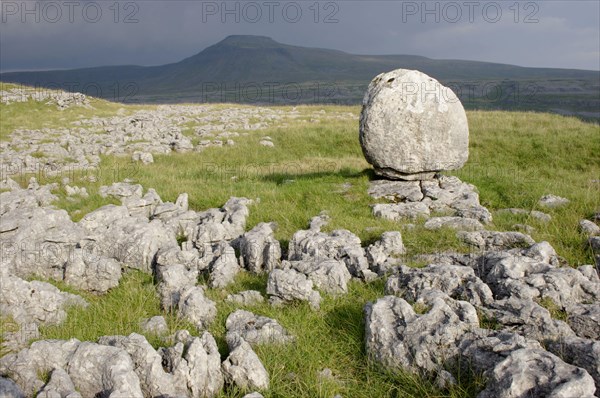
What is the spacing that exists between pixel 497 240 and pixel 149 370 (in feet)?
23.1

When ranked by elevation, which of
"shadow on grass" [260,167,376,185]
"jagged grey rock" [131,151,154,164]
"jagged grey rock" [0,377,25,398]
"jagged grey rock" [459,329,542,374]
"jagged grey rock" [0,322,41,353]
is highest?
"jagged grey rock" [131,151,154,164]

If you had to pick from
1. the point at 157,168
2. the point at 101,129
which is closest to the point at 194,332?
the point at 157,168

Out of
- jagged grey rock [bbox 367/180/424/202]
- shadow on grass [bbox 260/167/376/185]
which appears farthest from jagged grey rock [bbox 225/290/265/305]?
shadow on grass [bbox 260/167/376/185]

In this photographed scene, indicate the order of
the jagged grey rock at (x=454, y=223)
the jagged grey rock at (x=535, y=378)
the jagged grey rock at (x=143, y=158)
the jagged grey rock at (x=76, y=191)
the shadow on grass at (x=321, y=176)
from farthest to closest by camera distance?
1. the jagged grey rock at (x=143, y=158)
2. the shadow on grass at (x=321, y=176)
3. the jagged grey rock at (x=76, y=191)
4. the jagged grey rock at (x=454, y=223)
5. the jagged grey rock at (x=535, y=378)

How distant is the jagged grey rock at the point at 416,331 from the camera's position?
16.0 ft

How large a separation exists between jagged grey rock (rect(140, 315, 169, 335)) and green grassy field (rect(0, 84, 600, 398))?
139 millimetres

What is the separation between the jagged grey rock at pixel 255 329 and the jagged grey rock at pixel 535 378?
2.54 m

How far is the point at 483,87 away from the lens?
12888cm

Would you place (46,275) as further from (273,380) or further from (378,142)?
(378,142)

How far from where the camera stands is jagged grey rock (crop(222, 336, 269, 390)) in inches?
188

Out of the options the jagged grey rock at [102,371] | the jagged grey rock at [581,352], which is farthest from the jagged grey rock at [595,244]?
the jagged grey rock at [102,371]

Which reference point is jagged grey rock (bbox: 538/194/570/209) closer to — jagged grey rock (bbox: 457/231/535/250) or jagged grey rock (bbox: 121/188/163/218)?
jagged grey rock (bbox: 457/231/535/250)

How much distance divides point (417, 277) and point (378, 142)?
692 cm

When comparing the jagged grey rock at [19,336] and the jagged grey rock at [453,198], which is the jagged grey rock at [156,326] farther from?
the jagged grey rock at [453,198]
